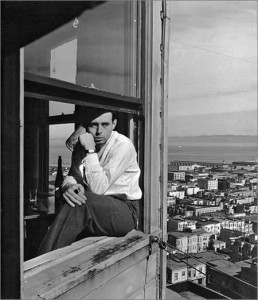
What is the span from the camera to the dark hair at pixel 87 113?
6.39ft

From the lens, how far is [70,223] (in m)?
2.00

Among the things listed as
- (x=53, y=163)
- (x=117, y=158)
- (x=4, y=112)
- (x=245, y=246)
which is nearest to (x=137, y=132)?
(x=117, y=158)

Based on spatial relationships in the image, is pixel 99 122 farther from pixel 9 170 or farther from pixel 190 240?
pixel 190 240

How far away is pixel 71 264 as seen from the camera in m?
1.83

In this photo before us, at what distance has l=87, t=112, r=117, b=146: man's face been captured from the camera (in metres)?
2.09

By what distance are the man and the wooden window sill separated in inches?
2.1

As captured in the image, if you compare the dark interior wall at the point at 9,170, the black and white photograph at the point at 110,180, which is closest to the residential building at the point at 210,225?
the black and white photograph at the point at 110,180

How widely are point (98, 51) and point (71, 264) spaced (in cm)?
115

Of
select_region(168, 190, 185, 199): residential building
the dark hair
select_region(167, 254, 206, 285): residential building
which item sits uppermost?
the dark hair

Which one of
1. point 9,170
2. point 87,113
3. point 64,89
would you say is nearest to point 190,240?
point 87,113

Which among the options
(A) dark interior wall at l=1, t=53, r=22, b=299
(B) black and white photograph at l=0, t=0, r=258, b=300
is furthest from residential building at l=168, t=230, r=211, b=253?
(A) dark interior wall at l=1, t=53, r=22, b=299

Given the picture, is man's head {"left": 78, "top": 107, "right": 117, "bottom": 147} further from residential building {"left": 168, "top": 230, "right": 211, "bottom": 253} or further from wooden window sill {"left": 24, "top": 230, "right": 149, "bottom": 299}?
residential building {"left": 168, "top": 230, "right": 211, "bottom": 253}

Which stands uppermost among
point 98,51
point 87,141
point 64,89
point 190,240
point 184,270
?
point 98,51

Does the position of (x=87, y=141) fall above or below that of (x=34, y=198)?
above
